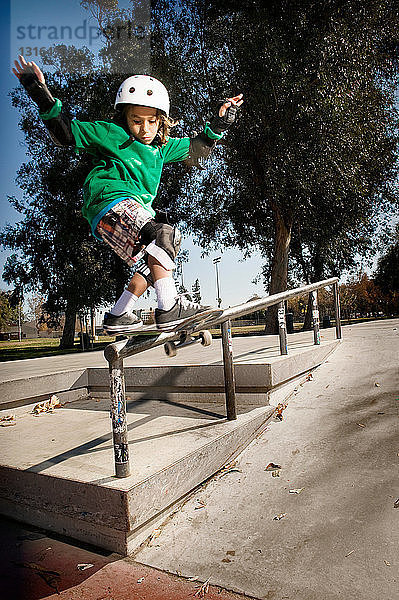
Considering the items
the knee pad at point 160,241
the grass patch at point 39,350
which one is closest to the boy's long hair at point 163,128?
the knee pad at point 160,241

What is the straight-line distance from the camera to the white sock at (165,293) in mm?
2582

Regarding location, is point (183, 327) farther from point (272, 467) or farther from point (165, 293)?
point (272, 467)

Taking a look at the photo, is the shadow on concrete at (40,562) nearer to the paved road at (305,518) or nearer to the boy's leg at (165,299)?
the paved road at (305,518)

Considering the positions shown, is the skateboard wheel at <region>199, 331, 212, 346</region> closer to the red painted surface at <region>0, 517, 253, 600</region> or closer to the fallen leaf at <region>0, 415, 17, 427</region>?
the red painted surface at <region>0, 517, 253, 600</region>

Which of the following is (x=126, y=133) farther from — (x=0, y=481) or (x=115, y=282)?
(x=115, y=282)

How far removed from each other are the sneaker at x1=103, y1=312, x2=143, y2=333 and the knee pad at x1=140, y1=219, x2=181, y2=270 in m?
0.49

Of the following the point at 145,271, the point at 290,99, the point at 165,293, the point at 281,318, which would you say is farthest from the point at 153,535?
the point at 290,99

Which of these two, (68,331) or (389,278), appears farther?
(389,278)

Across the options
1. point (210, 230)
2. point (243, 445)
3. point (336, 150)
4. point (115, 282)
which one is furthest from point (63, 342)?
point (243, 445)

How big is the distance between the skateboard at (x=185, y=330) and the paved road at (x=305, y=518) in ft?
2.99

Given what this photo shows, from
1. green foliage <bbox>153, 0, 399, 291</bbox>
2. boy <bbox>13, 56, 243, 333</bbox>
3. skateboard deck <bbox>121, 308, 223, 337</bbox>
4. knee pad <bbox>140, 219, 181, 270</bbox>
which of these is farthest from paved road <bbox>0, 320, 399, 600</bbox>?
green foliage <bbox>153, 0, 399, 291</bbox>

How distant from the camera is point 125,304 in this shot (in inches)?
112

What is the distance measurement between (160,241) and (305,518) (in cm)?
172

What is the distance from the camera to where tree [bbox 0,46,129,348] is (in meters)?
15.7
